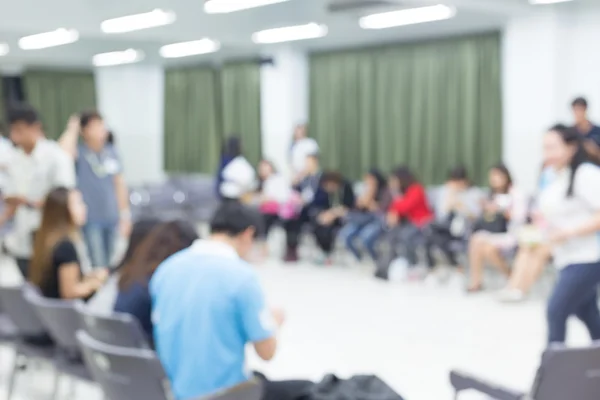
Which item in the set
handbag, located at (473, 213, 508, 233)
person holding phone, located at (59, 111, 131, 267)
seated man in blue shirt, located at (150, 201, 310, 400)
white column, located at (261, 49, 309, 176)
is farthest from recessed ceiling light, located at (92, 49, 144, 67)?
seated man in blue shirt, located at (150, 201, 310, 400)

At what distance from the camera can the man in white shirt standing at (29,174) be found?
4.98 meters

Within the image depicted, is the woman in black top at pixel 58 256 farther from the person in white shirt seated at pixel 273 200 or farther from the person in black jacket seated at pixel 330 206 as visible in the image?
the person in white shirt seated at pixel 273 200

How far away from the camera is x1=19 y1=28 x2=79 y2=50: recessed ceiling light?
10804 mm

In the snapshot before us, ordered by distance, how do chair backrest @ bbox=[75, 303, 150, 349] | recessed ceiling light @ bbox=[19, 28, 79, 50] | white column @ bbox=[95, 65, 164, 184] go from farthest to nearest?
white column @ bbox=[95, 65, 164, 184] → recessed ceiling light @ bbox=[19, 28, 79, 50] → chair backrest @ bbox=[75, 303, 150, 349]

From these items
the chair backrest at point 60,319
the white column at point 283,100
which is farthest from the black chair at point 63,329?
the white column at point 283,100

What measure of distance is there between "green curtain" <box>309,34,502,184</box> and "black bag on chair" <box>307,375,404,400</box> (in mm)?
7293

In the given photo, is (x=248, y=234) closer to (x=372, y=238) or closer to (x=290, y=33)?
(x=372, y=238)

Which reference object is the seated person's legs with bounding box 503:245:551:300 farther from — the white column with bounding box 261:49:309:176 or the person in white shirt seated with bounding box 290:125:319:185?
the white column with bounding box 261:49:309:176

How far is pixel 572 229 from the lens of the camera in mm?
3922

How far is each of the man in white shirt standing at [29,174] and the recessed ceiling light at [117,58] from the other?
8.40 m

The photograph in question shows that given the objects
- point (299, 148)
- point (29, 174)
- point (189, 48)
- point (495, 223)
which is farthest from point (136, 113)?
point (29, 174)

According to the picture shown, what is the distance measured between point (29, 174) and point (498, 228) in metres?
4.37

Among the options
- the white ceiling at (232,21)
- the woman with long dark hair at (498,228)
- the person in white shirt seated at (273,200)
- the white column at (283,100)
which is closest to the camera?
the woman with long dark hair at (498,228)

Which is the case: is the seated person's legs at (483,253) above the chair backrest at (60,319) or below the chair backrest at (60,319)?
below
